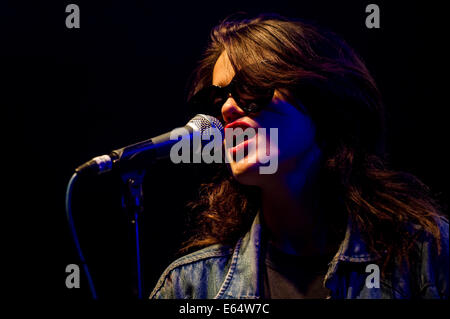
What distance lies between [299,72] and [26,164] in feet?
5.87

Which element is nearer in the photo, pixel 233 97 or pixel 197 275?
pixel 233 97

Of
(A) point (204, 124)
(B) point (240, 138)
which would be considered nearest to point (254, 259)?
(B) point (240, 138)

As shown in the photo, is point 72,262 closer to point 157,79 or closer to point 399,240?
point 157,79

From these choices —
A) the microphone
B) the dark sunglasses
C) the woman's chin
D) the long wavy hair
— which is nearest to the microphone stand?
→ the microphone

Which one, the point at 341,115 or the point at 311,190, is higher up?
the point at 341,115

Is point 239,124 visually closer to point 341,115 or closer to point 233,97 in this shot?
point 233,97

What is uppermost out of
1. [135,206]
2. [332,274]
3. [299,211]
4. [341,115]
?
[341,115]

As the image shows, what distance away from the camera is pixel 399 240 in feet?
5.45

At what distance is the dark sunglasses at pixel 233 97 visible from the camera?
166 centimetres

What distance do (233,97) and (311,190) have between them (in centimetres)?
56

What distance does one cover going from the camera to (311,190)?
184 cm

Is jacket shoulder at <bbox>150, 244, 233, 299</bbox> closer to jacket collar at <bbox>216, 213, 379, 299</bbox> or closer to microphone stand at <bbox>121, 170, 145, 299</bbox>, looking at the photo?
jacket collar at <bbox>216, 213, 379, 299</bbox>

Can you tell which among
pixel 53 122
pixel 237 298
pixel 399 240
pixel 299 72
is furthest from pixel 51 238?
pixel 399 240

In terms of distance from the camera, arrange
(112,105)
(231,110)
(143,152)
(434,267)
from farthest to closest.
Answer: (112,105)
(231,110)
(434,267)
(143,152)
